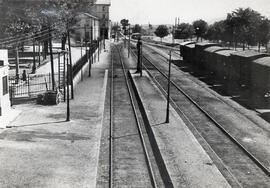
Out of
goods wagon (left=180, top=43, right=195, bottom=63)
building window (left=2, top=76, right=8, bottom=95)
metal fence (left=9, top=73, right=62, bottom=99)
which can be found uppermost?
goods wagon (left=180, top=43, right=195, bottom=63)

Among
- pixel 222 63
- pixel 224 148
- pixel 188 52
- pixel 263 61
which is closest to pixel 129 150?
pixel 224 148

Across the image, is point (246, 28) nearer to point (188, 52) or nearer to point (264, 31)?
point (264, 31)

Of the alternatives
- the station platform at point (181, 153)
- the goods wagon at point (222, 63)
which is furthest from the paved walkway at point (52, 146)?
the goods wagon at point (222, 63)

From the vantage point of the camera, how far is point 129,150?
20.2 metres

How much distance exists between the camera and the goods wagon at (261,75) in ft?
100

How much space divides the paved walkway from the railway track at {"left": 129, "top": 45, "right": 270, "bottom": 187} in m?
5.74

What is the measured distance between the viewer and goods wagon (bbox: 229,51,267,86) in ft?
115

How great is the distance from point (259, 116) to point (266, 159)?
340 inches

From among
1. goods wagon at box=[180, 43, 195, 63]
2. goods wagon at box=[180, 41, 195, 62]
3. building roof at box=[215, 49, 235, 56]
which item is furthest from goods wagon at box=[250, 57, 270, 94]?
goods wagon at box=[180, 41, 195, 62]

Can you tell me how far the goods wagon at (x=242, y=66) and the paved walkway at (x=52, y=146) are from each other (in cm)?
1359

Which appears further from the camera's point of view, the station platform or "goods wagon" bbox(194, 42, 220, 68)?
"goods wagon" bbox(194, 42, 220, 68)

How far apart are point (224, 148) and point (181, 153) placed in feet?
8.73

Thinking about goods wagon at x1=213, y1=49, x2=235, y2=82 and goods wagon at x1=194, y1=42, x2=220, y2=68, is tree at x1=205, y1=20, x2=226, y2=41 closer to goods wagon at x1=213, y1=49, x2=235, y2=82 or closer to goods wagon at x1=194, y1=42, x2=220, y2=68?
goods wagon at x1=194, y1=42, x2=220, y2=68

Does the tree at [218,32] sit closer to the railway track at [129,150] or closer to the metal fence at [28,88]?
the metal fence at [28,88]
